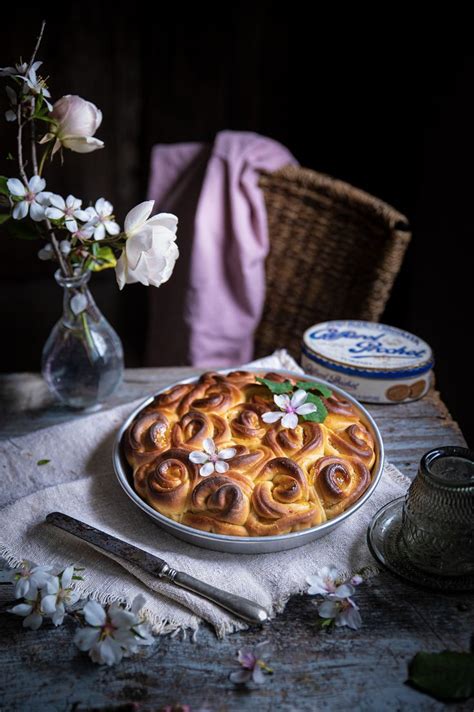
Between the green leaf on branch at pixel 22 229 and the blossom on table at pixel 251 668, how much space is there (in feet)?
2.38

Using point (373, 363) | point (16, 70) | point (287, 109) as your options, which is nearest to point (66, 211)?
point (16, 70)

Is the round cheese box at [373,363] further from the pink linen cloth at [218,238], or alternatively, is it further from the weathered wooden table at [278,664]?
the pink linen cloth at [218,238]

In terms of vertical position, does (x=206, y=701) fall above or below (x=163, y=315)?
above

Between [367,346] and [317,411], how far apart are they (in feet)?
1.33

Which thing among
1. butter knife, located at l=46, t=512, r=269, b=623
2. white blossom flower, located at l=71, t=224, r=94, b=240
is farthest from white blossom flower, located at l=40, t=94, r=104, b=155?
butter knife, located at l=46, t=512, r=269, b=623

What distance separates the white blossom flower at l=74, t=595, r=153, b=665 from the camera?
0.84 m

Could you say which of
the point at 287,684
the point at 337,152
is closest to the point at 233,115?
the point at 337,152

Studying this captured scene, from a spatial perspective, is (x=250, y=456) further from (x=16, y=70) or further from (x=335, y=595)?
(x=16, y=70)

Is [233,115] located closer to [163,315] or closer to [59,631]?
[163,315]

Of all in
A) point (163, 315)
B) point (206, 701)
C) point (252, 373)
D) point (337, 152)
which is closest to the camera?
point (206, 701)

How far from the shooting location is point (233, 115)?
2865mm

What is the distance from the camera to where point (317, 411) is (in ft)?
3.69

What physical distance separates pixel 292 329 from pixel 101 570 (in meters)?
1.41

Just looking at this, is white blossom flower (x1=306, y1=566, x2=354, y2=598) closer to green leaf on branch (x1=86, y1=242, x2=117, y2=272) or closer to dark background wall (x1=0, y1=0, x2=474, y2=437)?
green leaf on branch (x1=86, y1=242, x2=117, y2=272)
